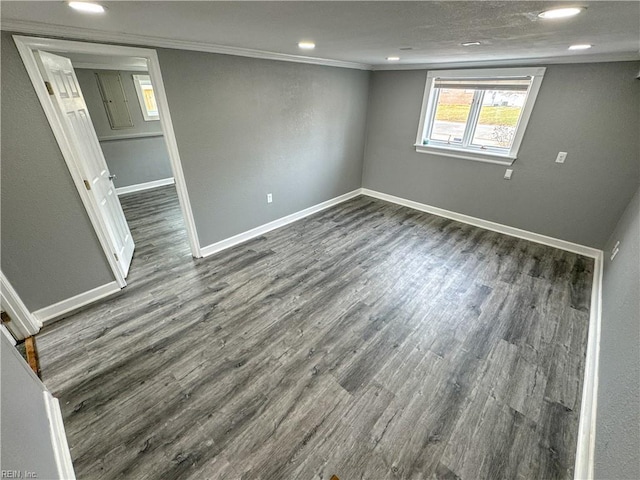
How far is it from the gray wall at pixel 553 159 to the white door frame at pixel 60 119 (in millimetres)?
3208

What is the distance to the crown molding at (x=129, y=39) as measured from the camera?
63.0 inches

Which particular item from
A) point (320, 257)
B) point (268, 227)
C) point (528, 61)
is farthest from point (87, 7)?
point (528, 61)

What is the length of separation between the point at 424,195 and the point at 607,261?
226 centimetres

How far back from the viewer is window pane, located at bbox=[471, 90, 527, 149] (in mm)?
3328

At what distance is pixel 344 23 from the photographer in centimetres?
146

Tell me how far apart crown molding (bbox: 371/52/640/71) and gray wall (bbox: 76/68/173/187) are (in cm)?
422

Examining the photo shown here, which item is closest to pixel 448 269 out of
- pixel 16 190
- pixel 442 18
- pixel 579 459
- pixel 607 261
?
pixel 607 261

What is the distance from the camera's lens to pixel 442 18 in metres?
1.32

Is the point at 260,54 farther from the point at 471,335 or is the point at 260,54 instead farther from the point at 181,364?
the point at 471,335

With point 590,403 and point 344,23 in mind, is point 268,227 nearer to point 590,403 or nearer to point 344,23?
point 344,23

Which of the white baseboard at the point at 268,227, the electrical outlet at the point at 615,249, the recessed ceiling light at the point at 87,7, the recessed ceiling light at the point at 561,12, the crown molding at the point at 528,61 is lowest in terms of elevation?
the white baseboard at the point at 268,227

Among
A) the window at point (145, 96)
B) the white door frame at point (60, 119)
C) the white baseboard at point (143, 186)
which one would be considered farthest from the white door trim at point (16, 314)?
the window at point (145, 96)

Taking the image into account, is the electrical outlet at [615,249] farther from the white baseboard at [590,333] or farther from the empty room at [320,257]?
the white baseboard at [590,333]

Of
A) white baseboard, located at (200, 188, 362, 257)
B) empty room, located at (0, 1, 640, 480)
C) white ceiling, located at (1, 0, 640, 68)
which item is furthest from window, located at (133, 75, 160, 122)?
white ceiling, located at (1, 0, 640, 68)
